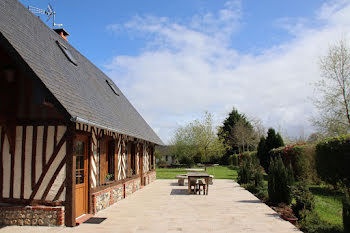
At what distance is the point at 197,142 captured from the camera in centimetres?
3772

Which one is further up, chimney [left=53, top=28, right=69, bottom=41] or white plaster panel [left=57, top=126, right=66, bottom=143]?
chimney [left=53, top=28, right=69, bottom=41]

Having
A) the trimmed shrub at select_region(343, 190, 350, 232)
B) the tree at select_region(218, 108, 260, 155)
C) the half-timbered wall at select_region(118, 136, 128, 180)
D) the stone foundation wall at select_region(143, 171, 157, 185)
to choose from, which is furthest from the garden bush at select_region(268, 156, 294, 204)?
the tree at select_region(218, 108, 260, 155)

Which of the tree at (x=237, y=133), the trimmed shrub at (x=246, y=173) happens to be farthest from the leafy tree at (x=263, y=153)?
the tree at (x=237, y=133)

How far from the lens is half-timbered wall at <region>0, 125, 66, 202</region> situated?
640cm

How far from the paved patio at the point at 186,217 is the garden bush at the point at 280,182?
63 centimetres

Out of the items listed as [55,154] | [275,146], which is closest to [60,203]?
[55,154]

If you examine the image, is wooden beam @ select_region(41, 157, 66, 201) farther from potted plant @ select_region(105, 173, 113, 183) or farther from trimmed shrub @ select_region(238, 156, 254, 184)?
trimmed shrub @ select_region(238, 156, 254, 184)

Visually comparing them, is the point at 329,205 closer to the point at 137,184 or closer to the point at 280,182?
the point at 280,182

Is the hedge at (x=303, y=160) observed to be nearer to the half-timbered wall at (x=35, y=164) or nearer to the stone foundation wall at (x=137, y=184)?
the stone foundation wall at (x=137, y=184)

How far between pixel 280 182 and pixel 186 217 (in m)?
3.47

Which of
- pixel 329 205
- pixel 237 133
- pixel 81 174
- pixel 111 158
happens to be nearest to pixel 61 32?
pixel 111 158

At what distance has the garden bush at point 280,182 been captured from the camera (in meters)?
8.91

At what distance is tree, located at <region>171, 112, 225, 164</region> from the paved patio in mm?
26088

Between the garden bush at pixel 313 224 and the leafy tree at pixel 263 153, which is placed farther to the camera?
the leafy tree at pixel 263 153
